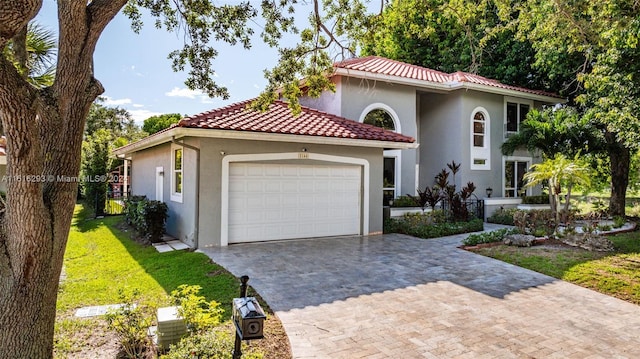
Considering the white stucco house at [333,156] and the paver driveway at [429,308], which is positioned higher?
the white stucco house at [333,156]

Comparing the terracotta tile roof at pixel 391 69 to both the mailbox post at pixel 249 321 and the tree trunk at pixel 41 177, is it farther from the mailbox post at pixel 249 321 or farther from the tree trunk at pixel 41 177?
the mailbox post at pixel 249 321

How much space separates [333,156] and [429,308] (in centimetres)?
709

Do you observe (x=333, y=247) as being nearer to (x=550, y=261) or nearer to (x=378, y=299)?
(x=378, y=299)

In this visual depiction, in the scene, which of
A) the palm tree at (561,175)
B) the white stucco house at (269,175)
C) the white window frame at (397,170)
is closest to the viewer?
the white stucco house at (269,175)

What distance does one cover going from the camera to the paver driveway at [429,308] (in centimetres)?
495

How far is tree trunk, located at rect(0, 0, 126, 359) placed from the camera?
3545mm

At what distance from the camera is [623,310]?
6.46m

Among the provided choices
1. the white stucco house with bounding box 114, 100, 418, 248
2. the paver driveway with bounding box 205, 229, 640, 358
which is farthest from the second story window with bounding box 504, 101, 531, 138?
the paver driveway with bounding box 205, 229, 640, 358

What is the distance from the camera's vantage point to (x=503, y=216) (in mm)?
16578

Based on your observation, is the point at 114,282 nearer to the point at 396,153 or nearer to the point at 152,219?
the point at 152,219

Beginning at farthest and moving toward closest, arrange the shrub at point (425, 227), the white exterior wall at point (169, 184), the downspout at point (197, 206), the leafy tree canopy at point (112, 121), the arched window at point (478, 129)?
the leafy tree canopy at point (112, 121) < the arched window at point (478, 129) < the shrub at point (425, 227) < the white exterior wall at point (169, 184) < the downspout at point (197, 206)

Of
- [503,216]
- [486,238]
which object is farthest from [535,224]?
[503,216]

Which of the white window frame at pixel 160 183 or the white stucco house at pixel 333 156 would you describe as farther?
the white window frame at pixel 160 183

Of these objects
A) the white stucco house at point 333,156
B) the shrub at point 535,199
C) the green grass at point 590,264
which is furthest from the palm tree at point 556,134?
the green grass at point 590,264
